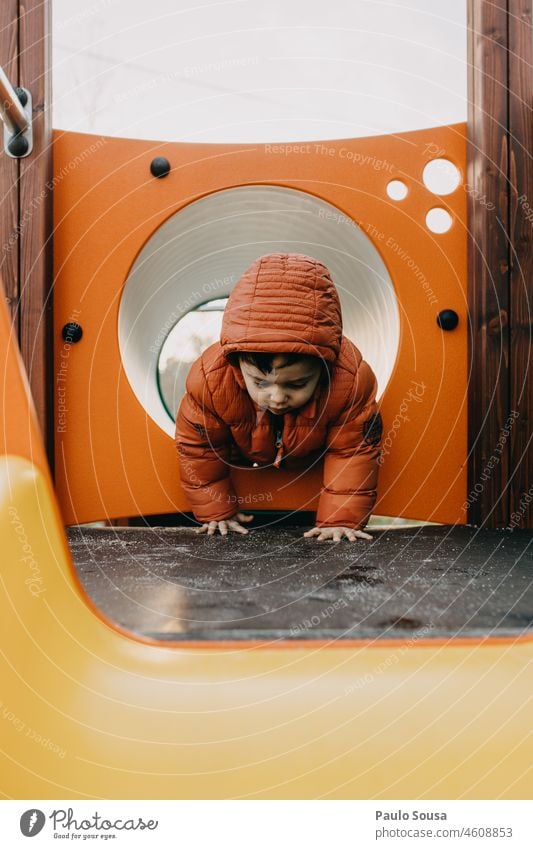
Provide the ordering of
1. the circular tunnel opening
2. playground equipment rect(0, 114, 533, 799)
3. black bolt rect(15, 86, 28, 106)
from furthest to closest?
the circular tunnel opening < black bolt rect(15, 86, 28, 106) < playground equipment rect(0, 114, 533, 799)

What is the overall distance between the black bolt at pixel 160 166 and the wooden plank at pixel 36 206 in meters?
0.21

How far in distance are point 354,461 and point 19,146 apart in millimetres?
880

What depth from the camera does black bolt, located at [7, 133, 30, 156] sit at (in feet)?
3.99

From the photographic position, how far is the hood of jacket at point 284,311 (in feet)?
3.29

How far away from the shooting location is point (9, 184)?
1215 mm

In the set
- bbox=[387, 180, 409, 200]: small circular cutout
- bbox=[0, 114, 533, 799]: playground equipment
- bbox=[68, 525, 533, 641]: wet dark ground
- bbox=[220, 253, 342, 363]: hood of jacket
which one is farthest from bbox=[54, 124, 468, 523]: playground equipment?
bbox=[0, 114, 533, 799]: playground equipment

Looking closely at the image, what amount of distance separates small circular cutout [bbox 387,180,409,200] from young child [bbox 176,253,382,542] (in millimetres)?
343

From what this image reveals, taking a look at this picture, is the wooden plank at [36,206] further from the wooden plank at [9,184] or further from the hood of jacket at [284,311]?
the hood of jacket at [284,311]

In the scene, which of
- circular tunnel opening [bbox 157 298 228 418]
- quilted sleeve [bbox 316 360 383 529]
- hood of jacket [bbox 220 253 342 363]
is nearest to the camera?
hood of jacket [bbox 220 253 342 363]

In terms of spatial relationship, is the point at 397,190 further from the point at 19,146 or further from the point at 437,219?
the point at 19,146

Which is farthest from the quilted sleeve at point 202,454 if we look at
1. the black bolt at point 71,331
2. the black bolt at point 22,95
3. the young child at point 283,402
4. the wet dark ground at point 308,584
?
the black bolt at point 22,95

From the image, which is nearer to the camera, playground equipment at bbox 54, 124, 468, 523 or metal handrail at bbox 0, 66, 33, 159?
metal handrail at bbox 0, 66, 33, 159

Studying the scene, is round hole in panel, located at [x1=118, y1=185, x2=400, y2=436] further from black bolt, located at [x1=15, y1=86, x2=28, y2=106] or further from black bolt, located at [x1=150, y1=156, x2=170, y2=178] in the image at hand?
black bolt, located at [x1=15, y1=86, x2=28, y2=106]

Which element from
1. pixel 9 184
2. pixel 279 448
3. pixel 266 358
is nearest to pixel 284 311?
pixel 266 358
